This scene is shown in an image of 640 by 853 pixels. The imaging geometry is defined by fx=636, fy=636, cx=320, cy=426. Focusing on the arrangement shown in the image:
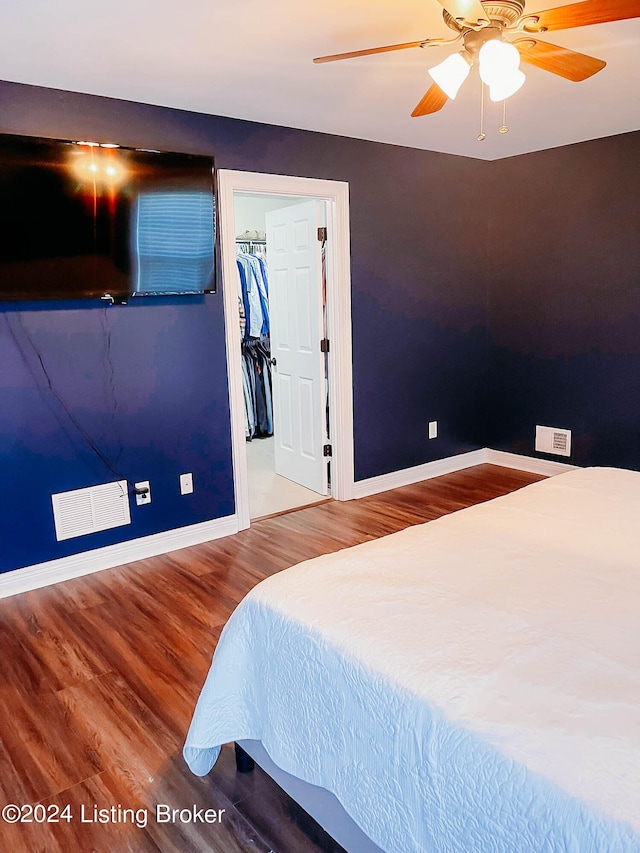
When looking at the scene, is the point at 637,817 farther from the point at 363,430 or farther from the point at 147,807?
the point at 363,430

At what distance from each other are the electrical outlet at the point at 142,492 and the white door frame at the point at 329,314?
1.85 feet

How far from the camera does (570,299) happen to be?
4.66 m

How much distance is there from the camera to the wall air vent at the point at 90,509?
3281 millimetres

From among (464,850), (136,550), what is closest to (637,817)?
(464,850)

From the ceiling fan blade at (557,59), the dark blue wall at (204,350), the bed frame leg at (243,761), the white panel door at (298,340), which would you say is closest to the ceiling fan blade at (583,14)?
the ceiling fan blade at (557,59)

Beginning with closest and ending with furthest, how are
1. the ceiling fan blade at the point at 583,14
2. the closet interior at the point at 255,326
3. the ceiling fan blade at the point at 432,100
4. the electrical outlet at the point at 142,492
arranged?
the ceiling fan blade at the point at 583,14 → the ceiling fan blade at the point at 432,100 → the electrical outlet at the point at 142,492 → the closet interior at the point at 255,326

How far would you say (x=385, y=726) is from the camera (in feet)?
4.28

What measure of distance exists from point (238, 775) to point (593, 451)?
3.64 m

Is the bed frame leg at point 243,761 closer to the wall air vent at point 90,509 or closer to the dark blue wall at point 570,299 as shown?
the wall air vent at point 90,509

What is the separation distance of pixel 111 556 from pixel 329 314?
2069 mm

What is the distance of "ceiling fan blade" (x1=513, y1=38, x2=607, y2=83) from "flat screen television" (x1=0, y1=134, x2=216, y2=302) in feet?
6.11

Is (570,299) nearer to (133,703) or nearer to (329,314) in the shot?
(329,314)

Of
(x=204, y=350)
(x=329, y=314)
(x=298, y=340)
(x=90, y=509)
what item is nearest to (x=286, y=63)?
(x=204, y=350)

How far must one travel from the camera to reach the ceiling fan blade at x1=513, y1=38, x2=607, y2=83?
200cm
